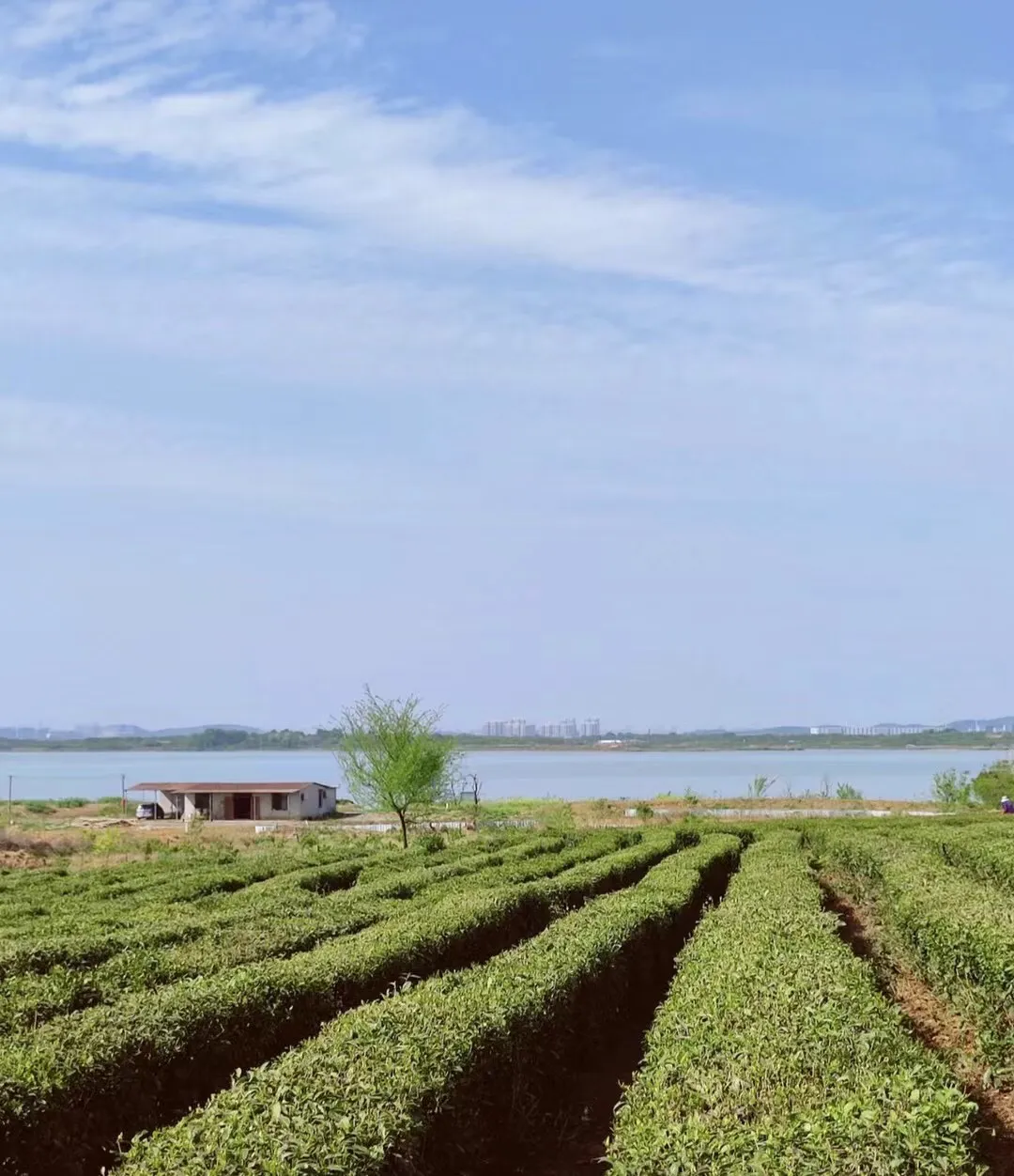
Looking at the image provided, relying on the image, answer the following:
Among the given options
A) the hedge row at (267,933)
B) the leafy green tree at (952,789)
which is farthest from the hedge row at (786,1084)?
the leafy green tree at (952,789)

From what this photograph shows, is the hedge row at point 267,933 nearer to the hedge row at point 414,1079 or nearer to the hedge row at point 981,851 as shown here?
the hedge row at point 414,1079

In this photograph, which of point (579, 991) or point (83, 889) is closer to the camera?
point (579, 991)

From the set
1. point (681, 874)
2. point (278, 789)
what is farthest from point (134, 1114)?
point (278, 789)

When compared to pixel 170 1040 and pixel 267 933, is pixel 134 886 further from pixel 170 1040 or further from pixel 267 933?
pixel 170 1040

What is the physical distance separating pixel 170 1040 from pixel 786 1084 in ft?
16.4

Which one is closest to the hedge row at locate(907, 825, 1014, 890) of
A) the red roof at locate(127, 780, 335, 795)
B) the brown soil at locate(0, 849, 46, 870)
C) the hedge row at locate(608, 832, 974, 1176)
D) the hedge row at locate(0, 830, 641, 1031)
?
the hedge row at locate(0, 830, 641, 1031)

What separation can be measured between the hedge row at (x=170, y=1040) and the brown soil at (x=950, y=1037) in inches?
212

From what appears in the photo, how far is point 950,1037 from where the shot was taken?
11719 millimetres

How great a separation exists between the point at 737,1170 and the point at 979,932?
24.2 ft

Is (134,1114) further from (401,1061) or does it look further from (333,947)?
(333,947)

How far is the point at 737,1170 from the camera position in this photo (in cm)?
526

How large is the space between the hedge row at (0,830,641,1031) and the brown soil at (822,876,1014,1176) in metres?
7.02

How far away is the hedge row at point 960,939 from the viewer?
412 inches

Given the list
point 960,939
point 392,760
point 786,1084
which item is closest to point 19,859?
point 392,760
